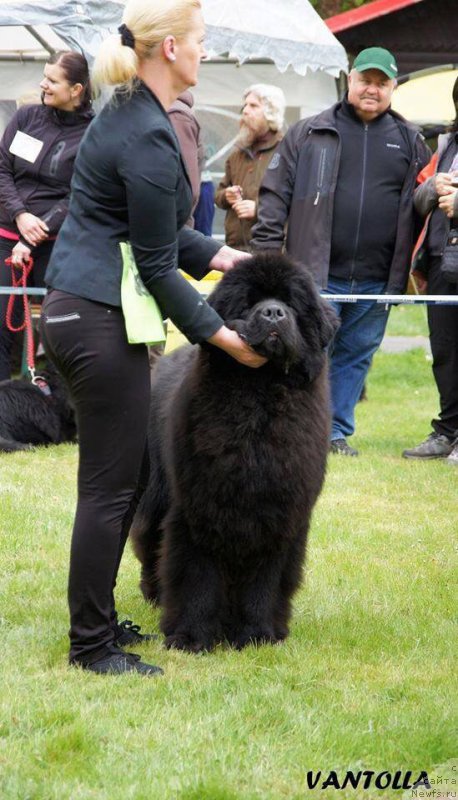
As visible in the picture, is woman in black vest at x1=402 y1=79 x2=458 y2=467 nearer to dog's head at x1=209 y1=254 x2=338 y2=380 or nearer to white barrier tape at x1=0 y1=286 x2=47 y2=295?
white barrier tape at x1=0 y1=286 x2=47 y2=295

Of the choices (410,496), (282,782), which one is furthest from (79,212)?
(410,496)

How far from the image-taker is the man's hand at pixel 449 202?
7.14 metres

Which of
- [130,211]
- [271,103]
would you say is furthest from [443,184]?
[130,211]

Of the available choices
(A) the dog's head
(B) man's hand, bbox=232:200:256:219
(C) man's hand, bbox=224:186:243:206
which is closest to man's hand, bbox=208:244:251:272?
(A) the dog's head

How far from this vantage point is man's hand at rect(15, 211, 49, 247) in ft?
25.5

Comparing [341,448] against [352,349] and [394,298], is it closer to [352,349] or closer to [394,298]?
[352,349]

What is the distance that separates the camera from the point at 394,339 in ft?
49.2

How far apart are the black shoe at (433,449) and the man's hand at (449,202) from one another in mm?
1771

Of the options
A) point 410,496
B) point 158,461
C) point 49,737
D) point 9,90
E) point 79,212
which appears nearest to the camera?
point 49,737

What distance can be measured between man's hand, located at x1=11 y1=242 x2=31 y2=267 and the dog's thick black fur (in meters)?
0.99

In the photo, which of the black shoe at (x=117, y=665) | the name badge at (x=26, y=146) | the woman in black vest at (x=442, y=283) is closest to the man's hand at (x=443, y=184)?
the woman in black vest at (x=442, y=283)

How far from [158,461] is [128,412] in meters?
0.93

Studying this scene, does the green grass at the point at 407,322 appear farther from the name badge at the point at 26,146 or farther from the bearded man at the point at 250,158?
the name badge at the point at 26,146

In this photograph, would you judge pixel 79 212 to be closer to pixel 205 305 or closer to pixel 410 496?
pixel 205 305
